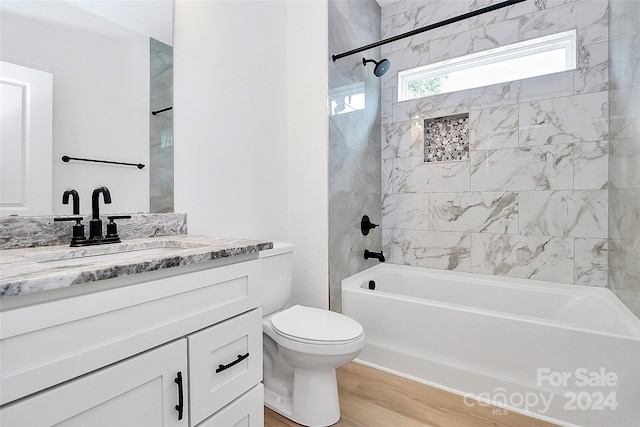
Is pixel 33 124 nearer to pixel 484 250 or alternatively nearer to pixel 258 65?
pixel 258 65

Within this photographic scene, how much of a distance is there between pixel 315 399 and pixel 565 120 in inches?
92.7

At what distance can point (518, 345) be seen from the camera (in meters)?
1.58

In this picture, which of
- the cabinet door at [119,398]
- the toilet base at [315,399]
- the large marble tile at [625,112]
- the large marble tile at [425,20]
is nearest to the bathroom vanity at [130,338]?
the cabinet door at [119,398]

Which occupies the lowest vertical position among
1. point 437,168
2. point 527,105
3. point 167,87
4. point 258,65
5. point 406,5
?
point 437,168

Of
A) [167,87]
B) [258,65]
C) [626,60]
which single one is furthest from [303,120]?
[626,60]

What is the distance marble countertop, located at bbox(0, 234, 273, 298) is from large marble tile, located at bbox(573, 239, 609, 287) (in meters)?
2.13

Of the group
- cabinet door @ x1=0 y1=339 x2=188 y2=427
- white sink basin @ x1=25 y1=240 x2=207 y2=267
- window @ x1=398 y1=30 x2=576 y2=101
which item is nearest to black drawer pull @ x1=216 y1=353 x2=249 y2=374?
cabinet door @ x1=0 y1=339 x2=188 y2=427

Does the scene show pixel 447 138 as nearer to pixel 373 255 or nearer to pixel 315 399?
pixel 373 255

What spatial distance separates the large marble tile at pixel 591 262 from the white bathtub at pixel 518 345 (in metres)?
0.07

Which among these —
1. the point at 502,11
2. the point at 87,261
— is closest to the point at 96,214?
the point at 87,261

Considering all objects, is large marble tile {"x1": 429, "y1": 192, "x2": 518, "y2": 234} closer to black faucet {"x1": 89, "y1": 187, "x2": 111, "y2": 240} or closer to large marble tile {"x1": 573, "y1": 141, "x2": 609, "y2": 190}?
large marble tile {"x1": 573, "y1": 141, "x2": 609, "y2": 190}

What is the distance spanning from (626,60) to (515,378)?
5.93 feet

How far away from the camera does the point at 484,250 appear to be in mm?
2363

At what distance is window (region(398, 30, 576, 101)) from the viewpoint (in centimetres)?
215
